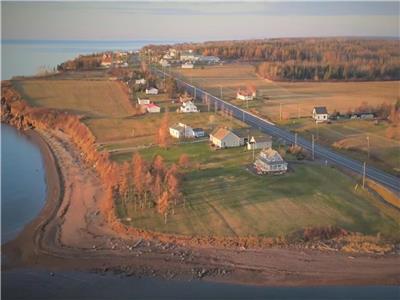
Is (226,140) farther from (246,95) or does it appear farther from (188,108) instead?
(246,95)

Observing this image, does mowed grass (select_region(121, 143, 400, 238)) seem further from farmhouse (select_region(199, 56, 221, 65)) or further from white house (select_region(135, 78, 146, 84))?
farmhouse (select_region(199, 56, 221, 65))

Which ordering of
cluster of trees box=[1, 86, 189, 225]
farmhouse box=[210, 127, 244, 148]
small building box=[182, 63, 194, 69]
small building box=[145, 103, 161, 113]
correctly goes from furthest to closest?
small building box=[182, 63, 194, 69]
small building box=[145, 103, 161, 113]
farmhouse box=[210, 127, 244, 148]
cluster of trees box=[1, 86, 189, 225]

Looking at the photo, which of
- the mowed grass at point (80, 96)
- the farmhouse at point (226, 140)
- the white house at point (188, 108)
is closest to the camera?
the farmhouse at point (226, 140)

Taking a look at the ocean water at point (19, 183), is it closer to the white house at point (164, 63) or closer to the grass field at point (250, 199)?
the grass field at point (250, 199)

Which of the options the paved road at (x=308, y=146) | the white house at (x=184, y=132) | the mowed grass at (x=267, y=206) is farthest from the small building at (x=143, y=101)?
the mowed grass at (x=267, y=206)

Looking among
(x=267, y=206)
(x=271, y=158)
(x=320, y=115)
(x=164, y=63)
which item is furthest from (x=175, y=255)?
(x=164, y=63)

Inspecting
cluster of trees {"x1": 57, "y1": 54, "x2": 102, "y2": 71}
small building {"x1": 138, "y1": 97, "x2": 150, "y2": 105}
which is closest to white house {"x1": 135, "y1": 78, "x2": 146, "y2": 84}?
small building {"x1": 138, "y1": 97, "x2": 150, "y2": 105}
